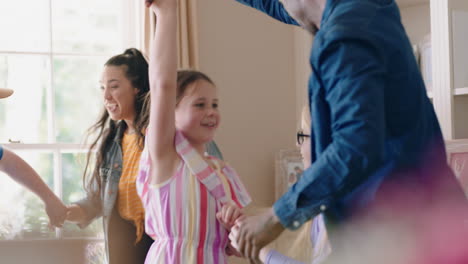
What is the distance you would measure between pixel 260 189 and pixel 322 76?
2.66m

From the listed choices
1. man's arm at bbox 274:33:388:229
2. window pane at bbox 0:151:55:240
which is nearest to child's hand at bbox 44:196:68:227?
window pane at bbox 0:151:55:240

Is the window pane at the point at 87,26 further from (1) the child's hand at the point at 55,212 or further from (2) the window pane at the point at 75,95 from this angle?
(1) the child's hand at the point at 55,212

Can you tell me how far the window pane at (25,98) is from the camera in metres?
3.38

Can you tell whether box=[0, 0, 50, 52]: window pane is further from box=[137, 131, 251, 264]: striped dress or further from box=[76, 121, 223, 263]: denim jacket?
box=[137, 131, 251, 264]: striped dress

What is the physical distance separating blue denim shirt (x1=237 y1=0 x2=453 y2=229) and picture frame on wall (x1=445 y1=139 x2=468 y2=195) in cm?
138

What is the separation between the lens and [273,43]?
3832mm

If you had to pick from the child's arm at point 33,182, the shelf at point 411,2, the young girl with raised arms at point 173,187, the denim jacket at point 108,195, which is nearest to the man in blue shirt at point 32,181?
the child's arm at point 33,182

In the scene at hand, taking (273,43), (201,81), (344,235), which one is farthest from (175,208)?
(273,43)

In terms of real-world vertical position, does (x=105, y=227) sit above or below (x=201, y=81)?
below

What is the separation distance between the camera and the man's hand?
113 centimetres

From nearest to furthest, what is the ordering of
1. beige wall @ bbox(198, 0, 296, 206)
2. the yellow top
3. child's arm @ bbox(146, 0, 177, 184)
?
child's arm @ bbox(146, 0, 177, 184) → the yellow top → beige wall @ bbox(198, 0, 296, 206)

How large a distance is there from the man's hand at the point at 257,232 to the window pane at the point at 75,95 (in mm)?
2399

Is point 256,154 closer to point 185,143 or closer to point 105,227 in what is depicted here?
point 105,227

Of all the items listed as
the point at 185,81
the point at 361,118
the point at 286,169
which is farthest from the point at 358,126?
the point at 286,169
